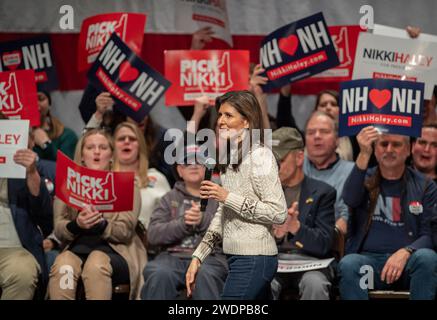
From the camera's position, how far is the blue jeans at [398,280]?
5.12 m

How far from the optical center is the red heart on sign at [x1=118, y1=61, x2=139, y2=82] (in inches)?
237

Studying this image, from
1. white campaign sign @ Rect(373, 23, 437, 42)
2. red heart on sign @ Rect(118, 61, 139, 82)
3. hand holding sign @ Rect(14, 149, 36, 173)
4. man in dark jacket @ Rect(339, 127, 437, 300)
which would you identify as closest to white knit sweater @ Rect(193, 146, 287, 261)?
man in dark jacket @ Rect(339, 127, 437, 300)

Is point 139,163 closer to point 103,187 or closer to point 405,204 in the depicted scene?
point 103,187

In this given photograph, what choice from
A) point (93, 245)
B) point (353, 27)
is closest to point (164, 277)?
point (93, 245)

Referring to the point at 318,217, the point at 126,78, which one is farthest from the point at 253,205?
the point at 126,78

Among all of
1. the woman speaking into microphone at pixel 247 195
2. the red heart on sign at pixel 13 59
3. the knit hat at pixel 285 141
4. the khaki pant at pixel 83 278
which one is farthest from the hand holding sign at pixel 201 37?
the woman speaking into microphone at pixel 247 195

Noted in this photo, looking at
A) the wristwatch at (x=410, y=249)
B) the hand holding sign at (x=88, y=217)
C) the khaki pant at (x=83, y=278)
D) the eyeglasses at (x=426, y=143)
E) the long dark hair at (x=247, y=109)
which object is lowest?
the khaki pant at (x=83, y=278)

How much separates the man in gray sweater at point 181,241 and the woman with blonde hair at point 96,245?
0.50 ft

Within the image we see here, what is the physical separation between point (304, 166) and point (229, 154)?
198cm

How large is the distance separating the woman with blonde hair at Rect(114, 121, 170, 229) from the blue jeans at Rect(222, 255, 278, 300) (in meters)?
1.97

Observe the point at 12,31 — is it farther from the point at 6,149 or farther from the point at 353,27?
the point at 353,27

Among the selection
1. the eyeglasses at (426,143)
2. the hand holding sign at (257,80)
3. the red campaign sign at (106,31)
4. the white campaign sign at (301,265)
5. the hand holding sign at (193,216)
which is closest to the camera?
the white campaign sign at (301,265)

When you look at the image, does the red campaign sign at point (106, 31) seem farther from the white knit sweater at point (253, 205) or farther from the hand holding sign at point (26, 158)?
the white knit sweater at point (253, 205)

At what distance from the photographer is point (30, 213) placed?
5.59m
